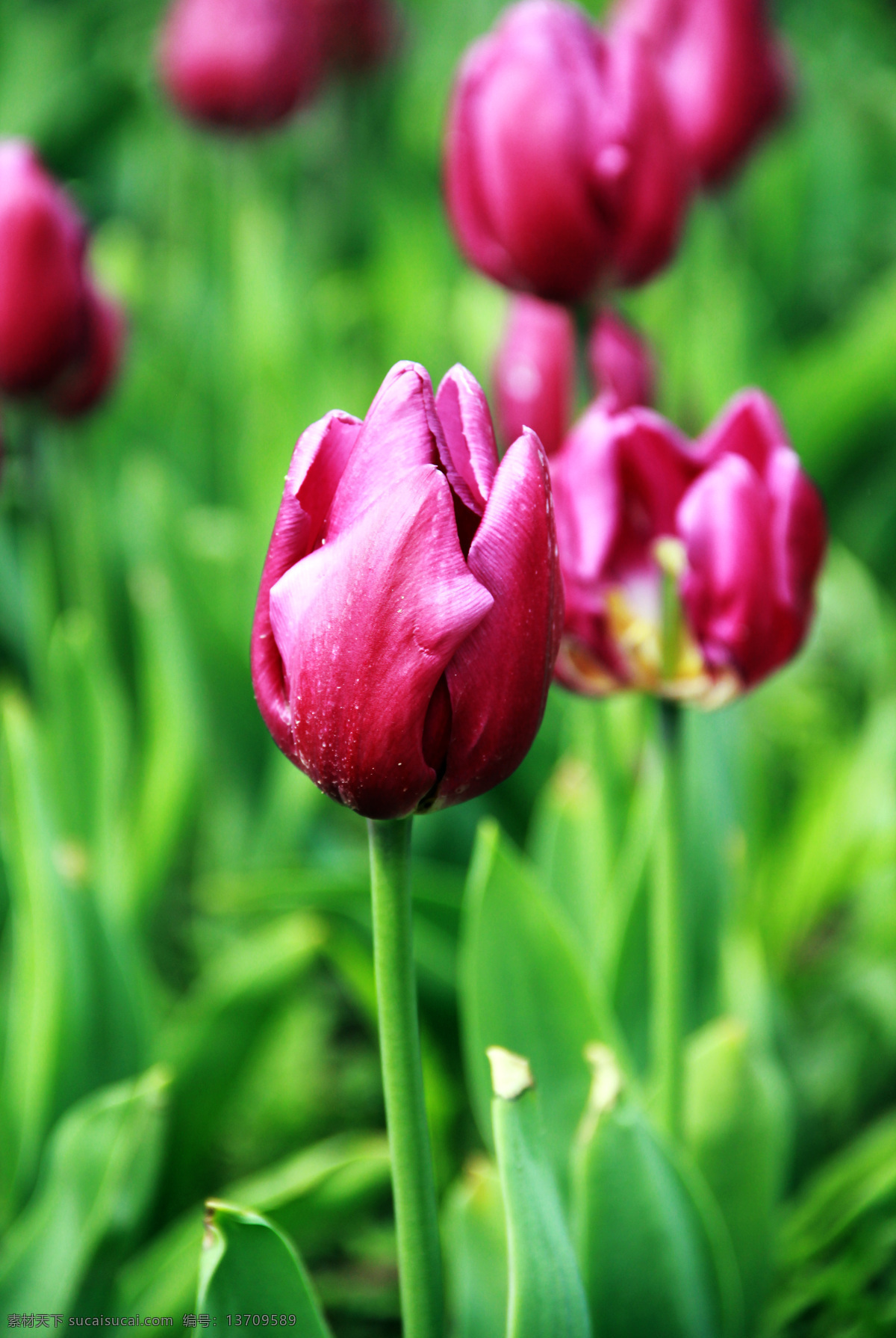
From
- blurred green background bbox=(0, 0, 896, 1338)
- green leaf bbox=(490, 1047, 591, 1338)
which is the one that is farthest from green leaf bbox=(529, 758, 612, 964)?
green leaf bbox=(490, 1047, 591, 1338)

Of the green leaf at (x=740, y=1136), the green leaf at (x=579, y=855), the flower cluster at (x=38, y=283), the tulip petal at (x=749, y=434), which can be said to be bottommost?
the green leaf at (x=740, y=1136)

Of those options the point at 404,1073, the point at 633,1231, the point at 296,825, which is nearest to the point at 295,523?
the point at 404,1073

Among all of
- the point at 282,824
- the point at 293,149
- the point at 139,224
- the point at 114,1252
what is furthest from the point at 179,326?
the point at 114,1252

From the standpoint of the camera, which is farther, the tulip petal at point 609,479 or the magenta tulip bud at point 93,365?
the magenta tulip bud at point 93,365

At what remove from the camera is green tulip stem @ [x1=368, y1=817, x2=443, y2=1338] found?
0.49 m

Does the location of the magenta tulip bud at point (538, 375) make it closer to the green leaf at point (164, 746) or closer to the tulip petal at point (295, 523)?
the green leaf at point (164, 746)

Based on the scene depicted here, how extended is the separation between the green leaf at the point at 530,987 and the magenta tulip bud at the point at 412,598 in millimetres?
305

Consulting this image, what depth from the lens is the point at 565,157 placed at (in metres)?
0.87

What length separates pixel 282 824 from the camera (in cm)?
122

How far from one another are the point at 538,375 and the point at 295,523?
71cm

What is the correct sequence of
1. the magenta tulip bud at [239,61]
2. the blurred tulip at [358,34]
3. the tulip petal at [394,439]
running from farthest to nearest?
the blurred tulip at [358,34], the magenta tulip bud at [239,61], the tulip petal at [394,439]

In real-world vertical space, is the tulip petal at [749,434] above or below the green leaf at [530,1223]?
above

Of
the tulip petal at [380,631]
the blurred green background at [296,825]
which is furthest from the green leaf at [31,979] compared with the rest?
the tulip petal at [380,631]

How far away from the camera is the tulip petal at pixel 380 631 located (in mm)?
435
